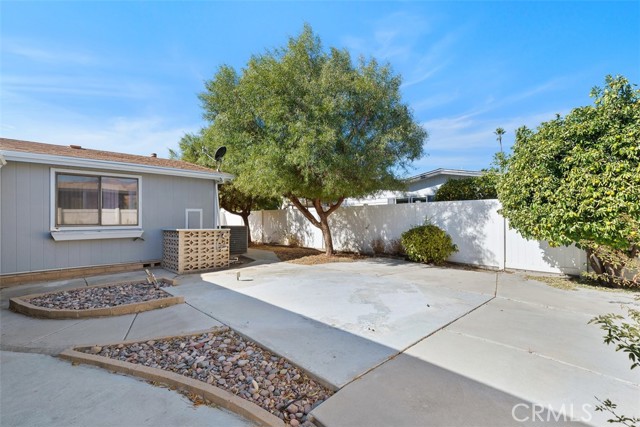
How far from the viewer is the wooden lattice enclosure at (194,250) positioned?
7414mm

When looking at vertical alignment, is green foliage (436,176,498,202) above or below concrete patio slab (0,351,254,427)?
above

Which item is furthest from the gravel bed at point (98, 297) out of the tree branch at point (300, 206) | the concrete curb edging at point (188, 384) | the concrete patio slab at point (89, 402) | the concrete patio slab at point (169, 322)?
the tree branch at point (300, 206)

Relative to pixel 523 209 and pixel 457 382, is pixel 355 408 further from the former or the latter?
pixel 523 209

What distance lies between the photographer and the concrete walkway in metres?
2.19

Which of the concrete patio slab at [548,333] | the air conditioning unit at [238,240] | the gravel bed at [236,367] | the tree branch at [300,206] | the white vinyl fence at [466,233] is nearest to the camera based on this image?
the gravel bed at [236,367]

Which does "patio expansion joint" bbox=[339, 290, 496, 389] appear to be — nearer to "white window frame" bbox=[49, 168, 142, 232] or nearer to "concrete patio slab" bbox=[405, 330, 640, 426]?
"concrete patio slab" bbox=[405, 330, 640, 426]

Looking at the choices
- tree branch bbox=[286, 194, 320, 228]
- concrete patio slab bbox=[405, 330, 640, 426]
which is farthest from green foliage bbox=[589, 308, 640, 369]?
tree branch bbox=[286, 194, 320, 228]

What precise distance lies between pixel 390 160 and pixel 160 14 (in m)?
7.05

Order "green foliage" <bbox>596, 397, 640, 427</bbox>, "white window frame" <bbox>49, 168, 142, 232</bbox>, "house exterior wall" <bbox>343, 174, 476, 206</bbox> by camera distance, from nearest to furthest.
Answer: "green foliage" <bbox>596, 397, 640, 427</bbox>, "white window frame" <bbox>49, 168, 142, 232</bbox>, "house exterior wall" <bbox>343, 174, 476, 206</bbox>

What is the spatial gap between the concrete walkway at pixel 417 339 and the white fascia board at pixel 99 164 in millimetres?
2764

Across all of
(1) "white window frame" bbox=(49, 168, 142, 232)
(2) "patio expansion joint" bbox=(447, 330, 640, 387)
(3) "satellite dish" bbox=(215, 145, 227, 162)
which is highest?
(3) "satellite dish" bbox=(215, 145, 227, 162)

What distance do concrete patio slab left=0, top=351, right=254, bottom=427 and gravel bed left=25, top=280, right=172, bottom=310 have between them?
195 cm

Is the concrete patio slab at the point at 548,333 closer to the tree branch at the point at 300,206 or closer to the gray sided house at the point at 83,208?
the tree branch at the point at 300,206

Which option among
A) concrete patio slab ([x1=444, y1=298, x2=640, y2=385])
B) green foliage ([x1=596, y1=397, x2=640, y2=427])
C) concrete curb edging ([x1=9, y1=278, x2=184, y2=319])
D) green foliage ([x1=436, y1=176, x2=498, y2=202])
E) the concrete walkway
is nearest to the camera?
green foliage ([x1=596, y1=397, x2=640, y2=427])
